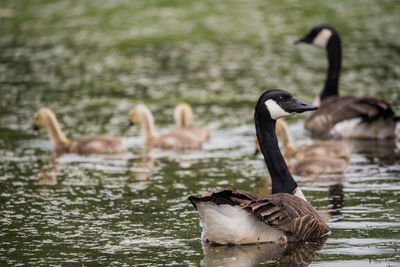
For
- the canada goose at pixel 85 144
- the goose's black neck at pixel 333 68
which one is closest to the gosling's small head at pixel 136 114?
the canada goose at pixel 85 144

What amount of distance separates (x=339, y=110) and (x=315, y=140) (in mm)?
744

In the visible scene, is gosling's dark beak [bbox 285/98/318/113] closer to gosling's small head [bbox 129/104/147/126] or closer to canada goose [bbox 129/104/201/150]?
canada goose [bbox 129/104/201/150]

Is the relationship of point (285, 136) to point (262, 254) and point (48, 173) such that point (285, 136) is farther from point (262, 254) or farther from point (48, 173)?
point (262, 254)

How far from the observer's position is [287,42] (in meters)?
Result: 26.7

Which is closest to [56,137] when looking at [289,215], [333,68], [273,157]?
[333,68]

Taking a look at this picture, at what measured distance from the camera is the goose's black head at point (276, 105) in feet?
30.3

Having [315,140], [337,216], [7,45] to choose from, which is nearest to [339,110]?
[315,140]

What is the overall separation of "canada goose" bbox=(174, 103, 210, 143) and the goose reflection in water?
6549mm

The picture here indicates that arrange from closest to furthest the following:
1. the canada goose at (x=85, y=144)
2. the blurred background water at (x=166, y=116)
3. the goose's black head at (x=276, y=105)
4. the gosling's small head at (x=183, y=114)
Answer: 1. the blurred background water at (x=166, y=116)
2. the goose's black head at (x=276, y=105)
3. the canada goose at (x=85, y=144)
4. the gosling's small head at (x=183, y=114)

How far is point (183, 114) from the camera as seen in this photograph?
1638 cm

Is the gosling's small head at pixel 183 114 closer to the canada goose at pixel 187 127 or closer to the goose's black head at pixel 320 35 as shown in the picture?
the canada goose at pixel 187 127

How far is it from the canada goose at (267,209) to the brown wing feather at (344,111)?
20.0 feet

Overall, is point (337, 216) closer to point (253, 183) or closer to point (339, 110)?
point (253, 183)

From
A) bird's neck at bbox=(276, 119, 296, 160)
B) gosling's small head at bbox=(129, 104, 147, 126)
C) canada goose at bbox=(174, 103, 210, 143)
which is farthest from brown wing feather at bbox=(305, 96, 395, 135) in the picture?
gosling's small head at bbox=(129, 104, 147, 126)
